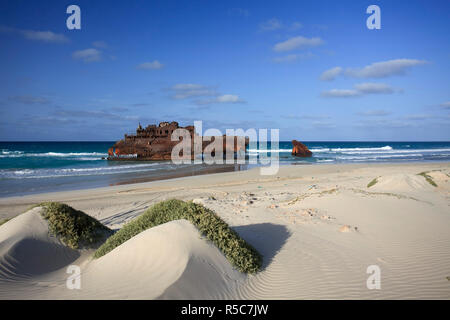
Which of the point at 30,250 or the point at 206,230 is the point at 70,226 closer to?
the point at 30,250

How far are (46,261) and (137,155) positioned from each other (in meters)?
38.9

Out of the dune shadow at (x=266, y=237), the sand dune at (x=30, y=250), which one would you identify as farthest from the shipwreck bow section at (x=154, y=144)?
the sand dune at (x=30, y=250)

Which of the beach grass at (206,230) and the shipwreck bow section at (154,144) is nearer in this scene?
the beach grass at (206,230)

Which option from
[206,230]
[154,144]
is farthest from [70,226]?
[154,144]

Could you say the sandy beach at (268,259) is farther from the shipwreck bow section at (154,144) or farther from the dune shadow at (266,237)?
the shipwreck bow section at (154,144)

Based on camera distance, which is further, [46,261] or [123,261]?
[46,261]

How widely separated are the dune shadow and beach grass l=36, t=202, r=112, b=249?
3.59 metres

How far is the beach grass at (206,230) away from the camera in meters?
4.68

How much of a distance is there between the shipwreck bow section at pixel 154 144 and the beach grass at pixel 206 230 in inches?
1432

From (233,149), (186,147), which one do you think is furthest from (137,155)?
(233,149)

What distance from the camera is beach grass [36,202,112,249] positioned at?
5801 millimetres

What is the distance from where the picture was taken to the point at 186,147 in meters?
43.2

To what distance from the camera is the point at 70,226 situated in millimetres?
5977
